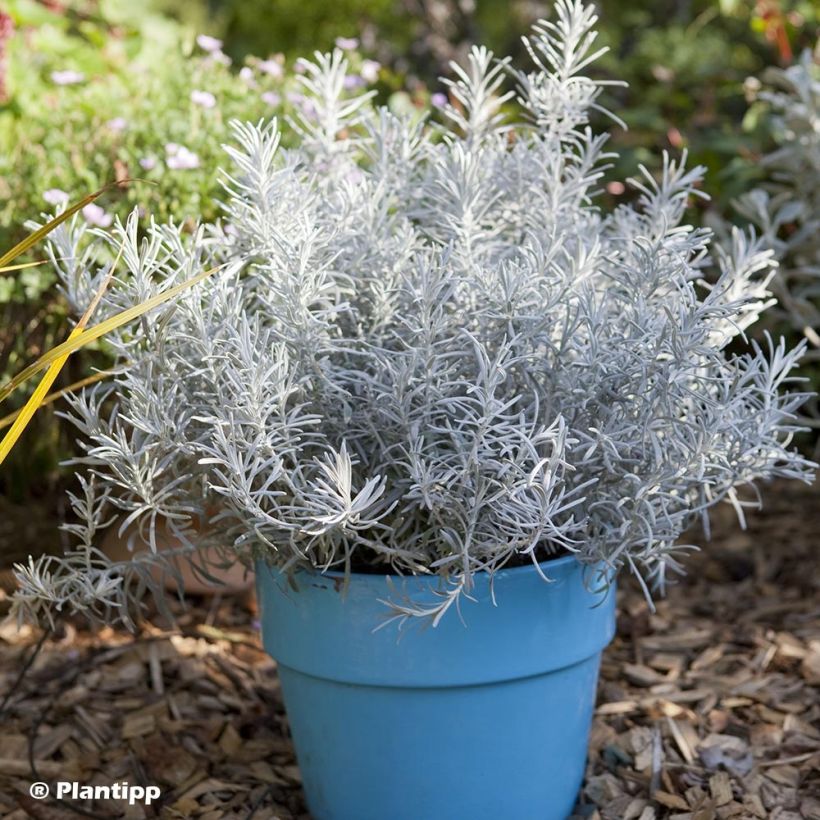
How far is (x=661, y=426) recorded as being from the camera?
1.46 m

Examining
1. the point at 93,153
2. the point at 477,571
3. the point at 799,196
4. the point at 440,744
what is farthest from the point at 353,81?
the point at 440,744

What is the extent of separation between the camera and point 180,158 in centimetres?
197

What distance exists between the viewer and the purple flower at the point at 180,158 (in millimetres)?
1967

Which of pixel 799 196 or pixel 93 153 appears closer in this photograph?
pixel 93 153

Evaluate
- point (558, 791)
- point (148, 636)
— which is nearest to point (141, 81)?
point (148, 636)

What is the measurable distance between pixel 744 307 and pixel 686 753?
76 cm

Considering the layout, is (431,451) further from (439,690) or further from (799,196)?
(799,196)

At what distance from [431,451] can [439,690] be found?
12.5 inches

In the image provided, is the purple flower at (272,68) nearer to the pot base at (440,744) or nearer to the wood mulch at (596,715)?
the wood mulch at (596,715)

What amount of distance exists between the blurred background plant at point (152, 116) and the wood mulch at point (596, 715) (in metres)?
0.46

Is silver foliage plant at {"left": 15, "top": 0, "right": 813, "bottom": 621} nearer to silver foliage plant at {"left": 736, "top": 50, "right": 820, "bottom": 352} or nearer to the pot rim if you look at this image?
the pot rim

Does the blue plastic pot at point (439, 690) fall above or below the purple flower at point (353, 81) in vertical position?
below

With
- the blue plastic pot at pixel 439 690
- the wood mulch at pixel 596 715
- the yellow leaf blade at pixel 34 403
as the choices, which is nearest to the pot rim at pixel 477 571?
the blue plastic pot at pixel 439 690

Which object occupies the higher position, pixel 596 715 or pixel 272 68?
pixel 272 68
